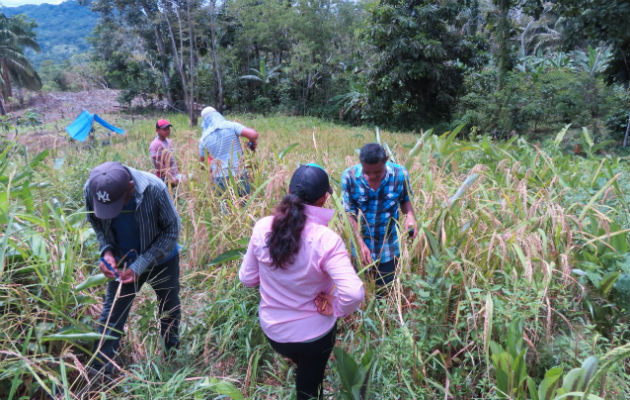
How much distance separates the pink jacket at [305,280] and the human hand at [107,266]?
2.62 feet

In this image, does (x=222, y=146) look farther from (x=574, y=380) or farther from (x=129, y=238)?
(x=574, y=380)

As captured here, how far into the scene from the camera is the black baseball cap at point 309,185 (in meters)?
1.48

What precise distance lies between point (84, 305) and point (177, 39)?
18.1 metres

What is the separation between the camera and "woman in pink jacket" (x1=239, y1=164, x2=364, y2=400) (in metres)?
1.42

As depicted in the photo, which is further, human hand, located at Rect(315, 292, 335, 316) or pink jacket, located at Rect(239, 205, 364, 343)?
human hand, located at Rect(315, 292, 335, 316)

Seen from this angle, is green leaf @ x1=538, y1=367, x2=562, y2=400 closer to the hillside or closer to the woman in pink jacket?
the woman in pink jacket

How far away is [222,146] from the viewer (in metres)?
3.69

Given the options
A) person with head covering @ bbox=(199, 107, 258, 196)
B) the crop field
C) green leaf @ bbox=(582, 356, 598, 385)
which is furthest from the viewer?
person with head covering @ bbox=(199, 107, 258, 196)

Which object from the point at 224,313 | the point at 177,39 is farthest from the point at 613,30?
the point at 177,39

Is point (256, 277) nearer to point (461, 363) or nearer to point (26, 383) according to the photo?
point (461, 363)

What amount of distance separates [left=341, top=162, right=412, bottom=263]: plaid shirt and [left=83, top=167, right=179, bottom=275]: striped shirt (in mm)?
1009

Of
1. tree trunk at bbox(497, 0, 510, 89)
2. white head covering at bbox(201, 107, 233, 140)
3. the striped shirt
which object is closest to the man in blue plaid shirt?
the striped shirt

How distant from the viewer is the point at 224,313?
2.38 metres

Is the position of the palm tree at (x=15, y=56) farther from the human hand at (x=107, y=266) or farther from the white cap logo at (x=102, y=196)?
the white cap logo at (x=102, y=196)
